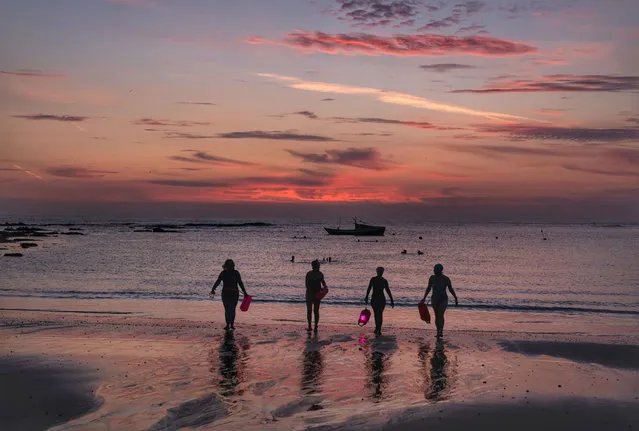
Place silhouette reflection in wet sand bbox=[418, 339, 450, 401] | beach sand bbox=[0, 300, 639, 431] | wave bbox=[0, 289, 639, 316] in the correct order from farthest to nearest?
wave bbox=[0, 289, 639, 316]
silhouette reflection in wet sand bbox=[418, 339, 450, 401]
beach sand bbox=[0, 300, 639, 431]

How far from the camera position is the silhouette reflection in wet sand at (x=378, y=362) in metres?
11.6

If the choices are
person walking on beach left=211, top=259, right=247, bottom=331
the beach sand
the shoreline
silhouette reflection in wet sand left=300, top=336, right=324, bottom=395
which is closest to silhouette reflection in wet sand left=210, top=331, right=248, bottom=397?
the beach sand

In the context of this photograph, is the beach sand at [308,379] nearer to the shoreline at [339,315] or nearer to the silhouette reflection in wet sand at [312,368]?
the silhouette reflection in wet sand at [312,368]

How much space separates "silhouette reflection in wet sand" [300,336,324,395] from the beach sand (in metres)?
0.02

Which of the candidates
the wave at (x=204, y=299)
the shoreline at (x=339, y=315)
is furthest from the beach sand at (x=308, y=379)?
the wave at (x=204, y=299)

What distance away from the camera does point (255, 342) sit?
16562 millimetres

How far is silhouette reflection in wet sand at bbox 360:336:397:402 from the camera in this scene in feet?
38.2

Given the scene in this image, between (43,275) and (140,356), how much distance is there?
30063mm

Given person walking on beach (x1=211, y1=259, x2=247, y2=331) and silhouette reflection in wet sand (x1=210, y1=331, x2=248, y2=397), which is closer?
silhouette reflection in wet sand (x1=210, y1=331, x2=248, y2=397)

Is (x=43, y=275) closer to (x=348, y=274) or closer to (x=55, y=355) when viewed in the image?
(x=348, y=274)

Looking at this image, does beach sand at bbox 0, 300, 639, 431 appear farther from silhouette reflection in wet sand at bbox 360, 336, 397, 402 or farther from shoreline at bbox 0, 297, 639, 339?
shoreline at bbox 0, 297, 639, 339

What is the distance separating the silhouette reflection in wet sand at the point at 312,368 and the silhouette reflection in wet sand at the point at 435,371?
6.87ft

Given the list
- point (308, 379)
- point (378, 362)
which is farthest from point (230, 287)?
point (308, 379)

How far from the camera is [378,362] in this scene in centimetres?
1413
